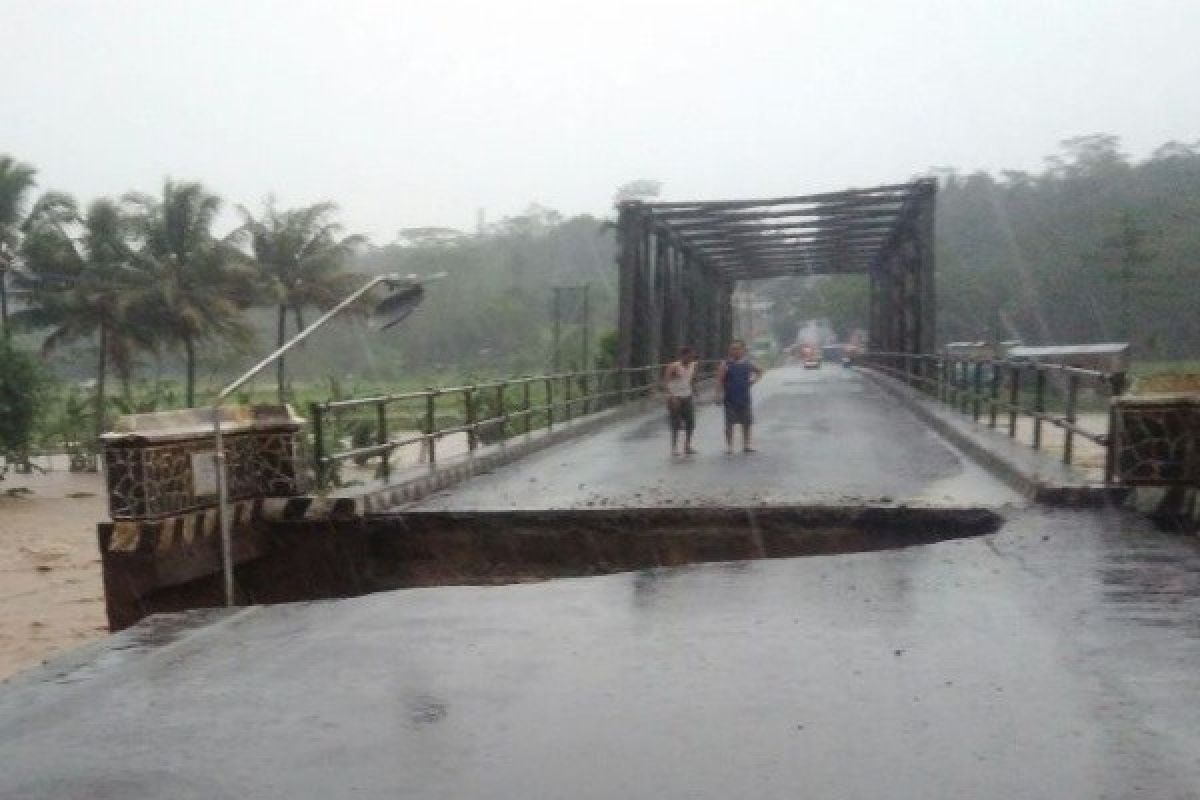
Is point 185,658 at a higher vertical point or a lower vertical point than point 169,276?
lower

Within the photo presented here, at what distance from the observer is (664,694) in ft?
15.6

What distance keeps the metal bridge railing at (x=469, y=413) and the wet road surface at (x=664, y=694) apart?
346 centimetres

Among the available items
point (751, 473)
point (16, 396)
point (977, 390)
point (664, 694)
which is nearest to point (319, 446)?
point (751, 473)

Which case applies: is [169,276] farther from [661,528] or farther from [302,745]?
[302,745]

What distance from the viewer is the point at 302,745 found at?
13.9 feet

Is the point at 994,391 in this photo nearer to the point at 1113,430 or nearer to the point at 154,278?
the point at 1113,430

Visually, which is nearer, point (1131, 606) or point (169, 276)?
point (1131, 606)

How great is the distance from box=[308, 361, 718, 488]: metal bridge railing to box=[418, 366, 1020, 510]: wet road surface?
0.65 meters

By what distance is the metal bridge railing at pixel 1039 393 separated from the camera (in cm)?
924

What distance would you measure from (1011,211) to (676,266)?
3758 centimetres

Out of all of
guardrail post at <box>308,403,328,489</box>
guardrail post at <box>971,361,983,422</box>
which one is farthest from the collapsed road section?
guardrail post at <box>971,361,983,422</box>

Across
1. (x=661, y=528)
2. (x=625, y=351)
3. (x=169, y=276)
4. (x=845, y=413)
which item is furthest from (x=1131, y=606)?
(x=169, y=276)

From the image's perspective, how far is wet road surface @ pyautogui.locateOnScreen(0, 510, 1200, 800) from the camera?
12.6 feet

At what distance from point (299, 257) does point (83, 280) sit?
26.1ft
